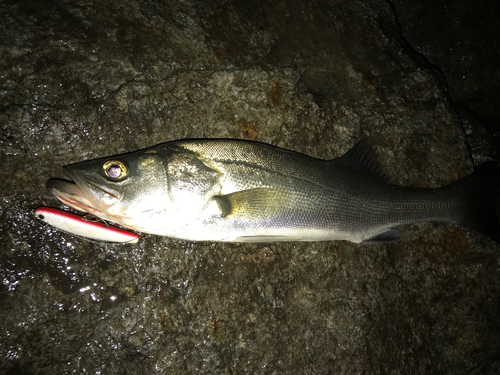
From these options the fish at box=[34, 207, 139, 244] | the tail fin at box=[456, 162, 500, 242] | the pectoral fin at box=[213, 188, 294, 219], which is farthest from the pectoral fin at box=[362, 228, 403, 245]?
the fish at box=[34, 207, 139, 244]

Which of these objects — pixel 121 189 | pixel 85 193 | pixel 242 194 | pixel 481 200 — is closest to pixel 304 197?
pixel 242 194

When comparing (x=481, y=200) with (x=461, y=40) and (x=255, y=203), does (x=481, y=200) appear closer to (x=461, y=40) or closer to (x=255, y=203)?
(x=255, y=203)

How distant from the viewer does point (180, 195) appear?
241cm

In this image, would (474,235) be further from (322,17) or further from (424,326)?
(322,17)

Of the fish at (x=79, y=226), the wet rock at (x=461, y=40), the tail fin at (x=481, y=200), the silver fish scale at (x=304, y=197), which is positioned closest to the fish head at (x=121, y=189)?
the fish at (x=79, y=226)

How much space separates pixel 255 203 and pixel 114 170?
110cm

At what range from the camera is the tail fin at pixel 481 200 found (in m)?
3.28

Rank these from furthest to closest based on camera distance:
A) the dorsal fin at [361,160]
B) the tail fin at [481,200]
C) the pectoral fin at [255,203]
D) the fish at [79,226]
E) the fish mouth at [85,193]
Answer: the tail fin at [481,200], the dorsal fin at [361,160], the pectoral fin at [255,203], the fish at [79,226], the fish mouth at [85,193]

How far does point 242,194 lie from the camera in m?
2.49

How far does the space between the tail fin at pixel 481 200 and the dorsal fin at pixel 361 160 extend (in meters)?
0.95

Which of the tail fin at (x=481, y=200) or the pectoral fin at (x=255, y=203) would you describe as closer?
the pectoral fin at (x=255, y=203)

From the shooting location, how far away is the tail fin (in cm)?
328

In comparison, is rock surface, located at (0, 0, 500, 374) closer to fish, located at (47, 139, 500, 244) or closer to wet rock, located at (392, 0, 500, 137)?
fish, located at (47, 139, 500, 244)

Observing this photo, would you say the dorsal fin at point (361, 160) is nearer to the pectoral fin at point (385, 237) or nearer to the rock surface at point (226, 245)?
the rock surface at point (226, 245)
